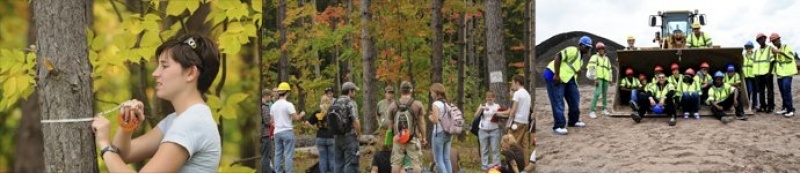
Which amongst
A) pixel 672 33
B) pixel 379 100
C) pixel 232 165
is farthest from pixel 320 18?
pixel 672 33

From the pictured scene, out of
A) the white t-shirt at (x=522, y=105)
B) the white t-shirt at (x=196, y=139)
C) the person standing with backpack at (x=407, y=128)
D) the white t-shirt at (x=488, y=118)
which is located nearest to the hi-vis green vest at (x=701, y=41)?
the white t-shirt at (x=522, y=105)

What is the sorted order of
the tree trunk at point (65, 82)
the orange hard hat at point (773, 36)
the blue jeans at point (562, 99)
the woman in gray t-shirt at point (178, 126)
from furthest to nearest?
the blue jeans at point (562, 99) → the orange hard hat at point (773, 36) → the tree trunk at point (65, 82) → the woman in gray t-shirt at point (178, 126)

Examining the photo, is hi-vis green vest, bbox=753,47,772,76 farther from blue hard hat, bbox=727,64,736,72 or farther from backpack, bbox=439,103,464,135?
backpack, bbox=439,103,464,135

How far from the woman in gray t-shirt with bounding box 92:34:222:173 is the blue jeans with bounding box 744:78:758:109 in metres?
3.74

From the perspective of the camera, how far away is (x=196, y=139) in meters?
3.08

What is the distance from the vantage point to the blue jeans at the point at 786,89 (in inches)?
214

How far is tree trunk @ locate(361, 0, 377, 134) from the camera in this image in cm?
498

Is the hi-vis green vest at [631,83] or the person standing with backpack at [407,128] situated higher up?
the hi-vis green vest at [631,83]

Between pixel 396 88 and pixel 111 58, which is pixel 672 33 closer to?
pixel 396 88

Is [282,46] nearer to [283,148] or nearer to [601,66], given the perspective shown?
[283,148]

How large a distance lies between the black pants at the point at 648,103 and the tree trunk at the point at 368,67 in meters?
1.89

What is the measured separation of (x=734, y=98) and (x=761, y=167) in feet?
2.70

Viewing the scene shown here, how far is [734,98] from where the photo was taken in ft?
18.6

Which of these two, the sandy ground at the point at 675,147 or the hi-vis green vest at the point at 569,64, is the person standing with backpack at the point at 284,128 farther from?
the hi-vis green vest at the point at 569,64
